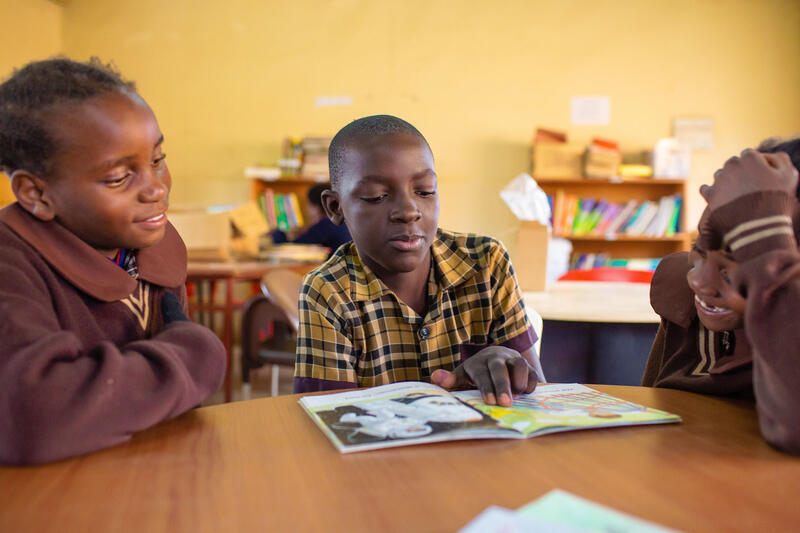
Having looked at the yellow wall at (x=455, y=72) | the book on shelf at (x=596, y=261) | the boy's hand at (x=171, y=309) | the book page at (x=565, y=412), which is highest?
the yellow wall at (x=455, y=72)

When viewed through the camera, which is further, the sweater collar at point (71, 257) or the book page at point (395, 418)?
the sweater collar at point (71, 257)

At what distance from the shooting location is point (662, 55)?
5465 millimetres

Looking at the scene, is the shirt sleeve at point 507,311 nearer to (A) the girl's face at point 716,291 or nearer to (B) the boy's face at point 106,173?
(A) the girl's face at point 716,291

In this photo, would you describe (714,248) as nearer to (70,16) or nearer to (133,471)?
(133,471)

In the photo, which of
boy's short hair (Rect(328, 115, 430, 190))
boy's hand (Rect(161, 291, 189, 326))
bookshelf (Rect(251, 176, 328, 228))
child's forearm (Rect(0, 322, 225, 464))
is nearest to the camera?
child's forearm (Rect(0, 322, 225, 464))

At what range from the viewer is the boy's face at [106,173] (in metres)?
0.83

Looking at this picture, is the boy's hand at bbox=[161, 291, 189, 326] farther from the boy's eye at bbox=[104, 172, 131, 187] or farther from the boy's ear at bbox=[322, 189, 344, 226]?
the boy's ear at bbox=[322, 189, 344, 226]

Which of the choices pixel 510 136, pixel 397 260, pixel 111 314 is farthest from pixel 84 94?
pixel 510 136

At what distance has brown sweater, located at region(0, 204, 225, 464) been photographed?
64 centimetres

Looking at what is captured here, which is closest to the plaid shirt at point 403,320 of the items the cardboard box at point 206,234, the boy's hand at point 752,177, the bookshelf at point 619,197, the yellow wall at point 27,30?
the boy's hand at point 752,177

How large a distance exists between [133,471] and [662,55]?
5887 mm

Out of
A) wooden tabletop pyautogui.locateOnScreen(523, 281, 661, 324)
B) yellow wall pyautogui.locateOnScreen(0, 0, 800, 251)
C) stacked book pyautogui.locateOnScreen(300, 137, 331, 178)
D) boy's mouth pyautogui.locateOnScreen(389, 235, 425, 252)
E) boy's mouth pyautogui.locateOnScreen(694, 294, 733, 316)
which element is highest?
yellow wall pyautogui.locateOnScreen(0, 0, 800, 251)

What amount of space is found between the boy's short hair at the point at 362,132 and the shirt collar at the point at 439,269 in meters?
0.19

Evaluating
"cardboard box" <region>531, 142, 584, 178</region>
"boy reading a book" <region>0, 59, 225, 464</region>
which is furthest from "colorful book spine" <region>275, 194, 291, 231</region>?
"boy reading a book" <region>0, 59, 225, 464</region>
